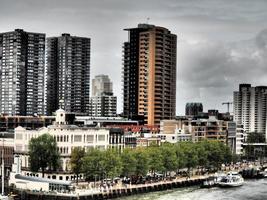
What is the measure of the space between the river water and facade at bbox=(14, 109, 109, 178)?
18.5 m

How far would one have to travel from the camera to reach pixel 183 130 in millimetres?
177250

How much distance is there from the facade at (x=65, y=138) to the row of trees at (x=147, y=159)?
16.6ft

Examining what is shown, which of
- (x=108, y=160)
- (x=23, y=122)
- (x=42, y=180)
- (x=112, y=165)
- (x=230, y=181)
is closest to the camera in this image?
(x=42, y=180)

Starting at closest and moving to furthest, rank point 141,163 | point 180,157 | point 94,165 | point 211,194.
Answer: point 94,165 → point 211,194 → point 141,163 → point 180,157

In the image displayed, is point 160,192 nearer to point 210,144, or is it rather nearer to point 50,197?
point 50,197

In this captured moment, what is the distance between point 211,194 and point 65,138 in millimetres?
28498

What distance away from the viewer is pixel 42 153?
115250 millimetres

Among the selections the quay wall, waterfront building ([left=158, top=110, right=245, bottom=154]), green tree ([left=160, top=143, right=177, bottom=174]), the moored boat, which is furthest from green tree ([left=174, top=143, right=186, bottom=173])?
waterfront building ([left=158, top=110, right=245, bottom=154])

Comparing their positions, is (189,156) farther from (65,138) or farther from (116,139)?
(65,138)

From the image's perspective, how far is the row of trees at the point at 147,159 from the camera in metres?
111

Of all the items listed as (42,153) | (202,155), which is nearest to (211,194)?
(202,155)

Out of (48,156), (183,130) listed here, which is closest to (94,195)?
(48,156)

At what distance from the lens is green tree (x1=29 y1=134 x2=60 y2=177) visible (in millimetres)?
115500

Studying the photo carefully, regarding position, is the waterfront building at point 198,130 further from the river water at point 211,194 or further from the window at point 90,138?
the window at point 90,138
